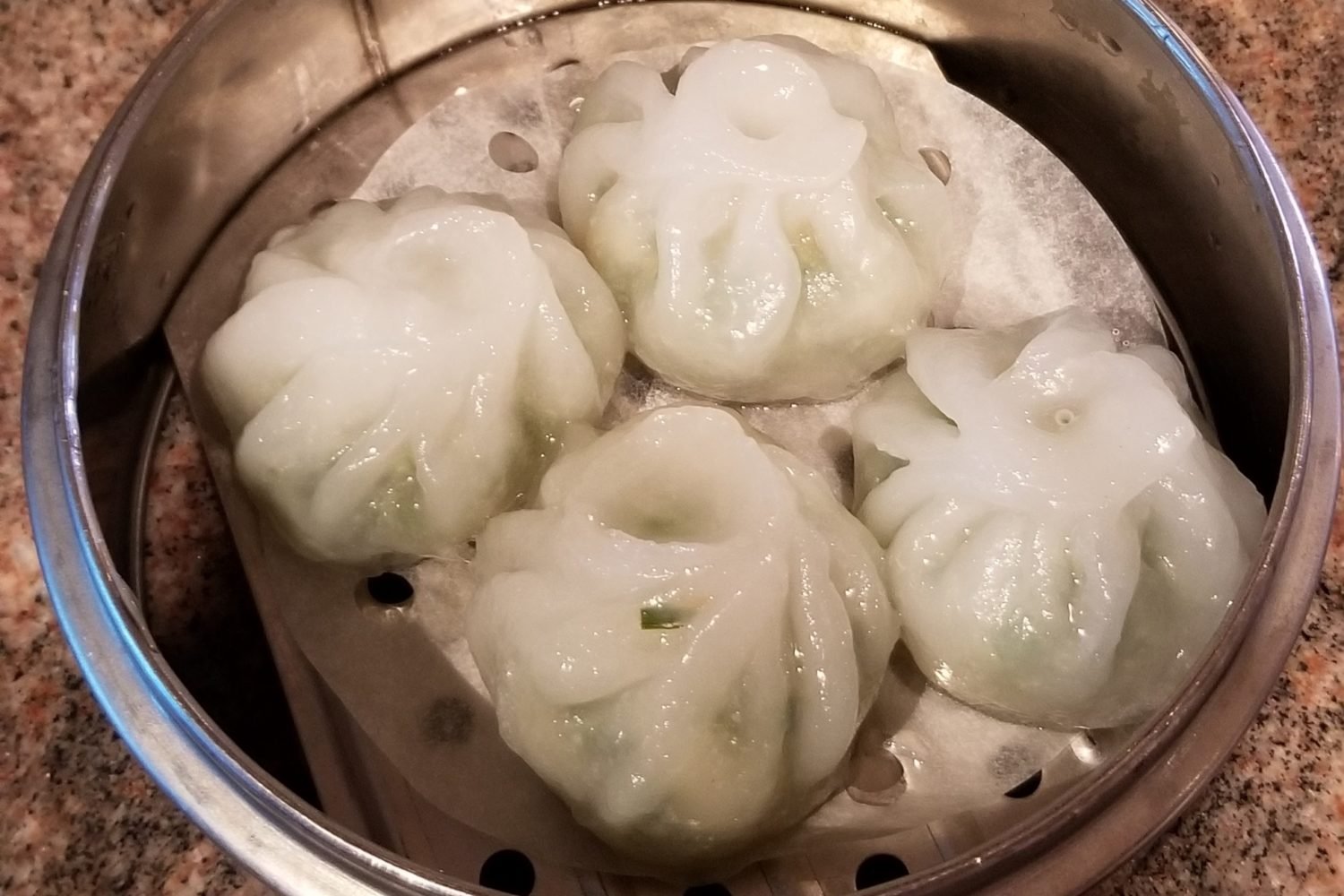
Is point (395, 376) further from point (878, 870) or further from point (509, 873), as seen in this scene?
point (878, 870)

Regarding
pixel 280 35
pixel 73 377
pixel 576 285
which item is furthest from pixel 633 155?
pixel 73 377

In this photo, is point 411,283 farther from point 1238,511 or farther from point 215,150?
point 1238,511

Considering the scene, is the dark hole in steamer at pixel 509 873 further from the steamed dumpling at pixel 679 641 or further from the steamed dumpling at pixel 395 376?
the steamed dumpling at pixel 395 376

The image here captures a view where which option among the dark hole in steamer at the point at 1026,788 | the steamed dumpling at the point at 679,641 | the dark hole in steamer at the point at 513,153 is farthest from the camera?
the dark hole in steamer at the point at 513,153

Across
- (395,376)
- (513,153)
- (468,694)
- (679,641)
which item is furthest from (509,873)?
(513,153)

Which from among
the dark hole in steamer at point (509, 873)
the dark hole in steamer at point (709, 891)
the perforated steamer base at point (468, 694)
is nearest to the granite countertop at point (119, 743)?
the perforated steamer base at point (468, 694)

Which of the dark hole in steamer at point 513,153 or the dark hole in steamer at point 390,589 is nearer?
the dark hole in steamer at point 390,589

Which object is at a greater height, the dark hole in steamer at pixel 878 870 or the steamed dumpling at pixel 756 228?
the steamed dumpling at pixel 756 228
